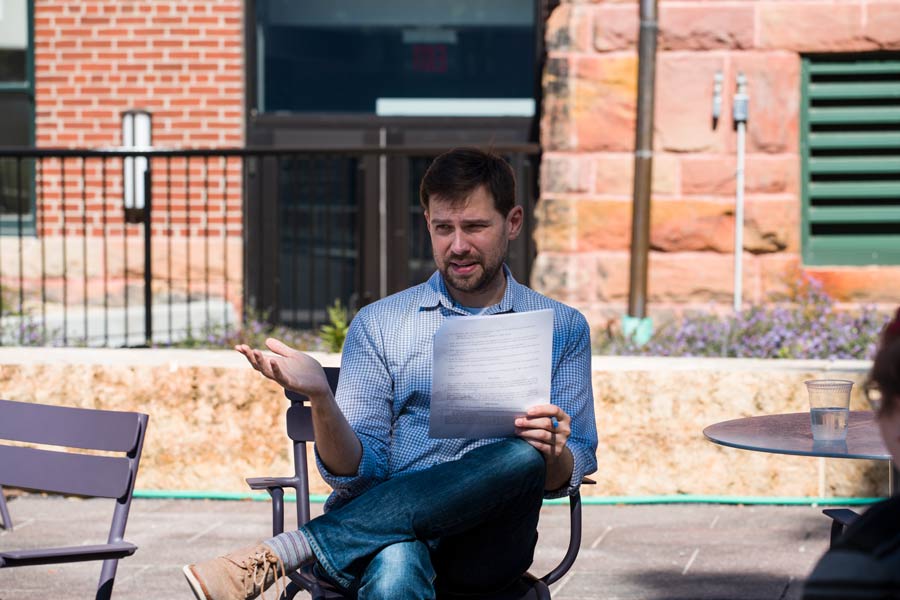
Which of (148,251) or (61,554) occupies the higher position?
(148,251)

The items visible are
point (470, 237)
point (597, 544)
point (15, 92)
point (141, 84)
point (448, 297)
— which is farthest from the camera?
point (15, 92)

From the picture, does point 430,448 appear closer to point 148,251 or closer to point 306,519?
point 306,519

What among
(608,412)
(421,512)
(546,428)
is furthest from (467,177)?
(608,412)

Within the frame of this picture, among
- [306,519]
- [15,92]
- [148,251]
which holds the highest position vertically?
[15,92]

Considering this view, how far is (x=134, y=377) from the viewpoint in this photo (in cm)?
632

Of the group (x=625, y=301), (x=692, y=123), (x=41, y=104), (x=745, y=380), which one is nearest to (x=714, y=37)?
(x=692, y=123)

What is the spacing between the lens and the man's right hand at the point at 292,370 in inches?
111

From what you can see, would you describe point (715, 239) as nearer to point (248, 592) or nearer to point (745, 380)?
point (745, 380)

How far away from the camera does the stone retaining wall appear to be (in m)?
6.09

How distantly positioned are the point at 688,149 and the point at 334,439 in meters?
5.57

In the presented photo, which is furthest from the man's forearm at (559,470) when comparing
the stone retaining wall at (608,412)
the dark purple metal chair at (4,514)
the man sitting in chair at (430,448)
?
the dark purple metal chair at (4,514)

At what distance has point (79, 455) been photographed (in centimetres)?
361

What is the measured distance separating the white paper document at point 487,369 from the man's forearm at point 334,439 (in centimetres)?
23

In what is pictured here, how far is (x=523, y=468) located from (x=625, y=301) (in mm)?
5255
